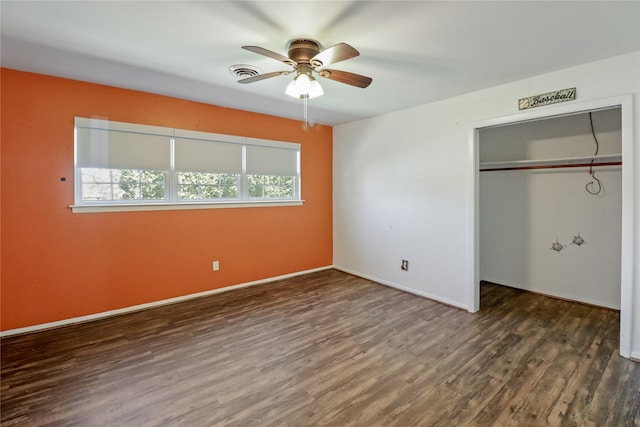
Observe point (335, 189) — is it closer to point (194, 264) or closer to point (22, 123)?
point (194, 264)

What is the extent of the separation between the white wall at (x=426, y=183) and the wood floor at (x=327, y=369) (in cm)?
63

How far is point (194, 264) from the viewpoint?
3.83 metres

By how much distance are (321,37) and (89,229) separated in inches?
119

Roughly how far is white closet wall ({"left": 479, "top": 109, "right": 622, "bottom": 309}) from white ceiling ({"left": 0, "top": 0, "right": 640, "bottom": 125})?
1246 mm

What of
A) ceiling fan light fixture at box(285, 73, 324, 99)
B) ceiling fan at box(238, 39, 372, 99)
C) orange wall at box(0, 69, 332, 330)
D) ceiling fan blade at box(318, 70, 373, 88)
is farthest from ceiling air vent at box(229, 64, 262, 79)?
orange wall at box(0, 69, 332, 330)

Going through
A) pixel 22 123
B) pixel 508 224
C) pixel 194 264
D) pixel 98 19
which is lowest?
pixel 194 264

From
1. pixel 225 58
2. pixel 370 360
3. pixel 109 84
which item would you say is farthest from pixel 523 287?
pixel 109 84

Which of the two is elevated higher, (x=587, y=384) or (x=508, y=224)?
(x=508, y=224)

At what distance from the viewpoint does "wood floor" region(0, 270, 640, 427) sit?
6.08 ft

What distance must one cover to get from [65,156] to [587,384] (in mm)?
4949

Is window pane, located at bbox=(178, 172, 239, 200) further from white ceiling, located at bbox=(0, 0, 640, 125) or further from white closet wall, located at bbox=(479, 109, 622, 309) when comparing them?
white closet wall, located at bbox=(479, 109, 622, 309)

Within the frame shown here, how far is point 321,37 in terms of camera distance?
2.17m

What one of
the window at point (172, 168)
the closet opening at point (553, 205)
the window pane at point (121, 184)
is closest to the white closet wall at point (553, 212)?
the closet opening at point (553, 205)

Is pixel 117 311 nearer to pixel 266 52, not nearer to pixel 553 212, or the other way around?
pixel 266 52
